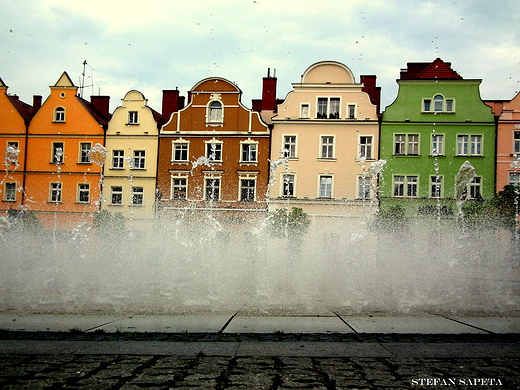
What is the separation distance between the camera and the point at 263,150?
33625 millimetres

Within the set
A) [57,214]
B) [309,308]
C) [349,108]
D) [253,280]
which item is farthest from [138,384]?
[57,214]

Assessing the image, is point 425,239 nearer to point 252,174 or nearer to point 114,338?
point 252,174

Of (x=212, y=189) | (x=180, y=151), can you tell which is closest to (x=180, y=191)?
(x=212, y=189)

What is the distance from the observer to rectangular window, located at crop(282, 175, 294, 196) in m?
33.0

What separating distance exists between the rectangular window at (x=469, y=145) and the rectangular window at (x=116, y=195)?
22015 millimetres

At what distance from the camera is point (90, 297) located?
8953 millimetres

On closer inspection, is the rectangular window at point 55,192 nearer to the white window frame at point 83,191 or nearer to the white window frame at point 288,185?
the white window frame at point 83,191

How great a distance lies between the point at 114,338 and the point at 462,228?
27.0 m

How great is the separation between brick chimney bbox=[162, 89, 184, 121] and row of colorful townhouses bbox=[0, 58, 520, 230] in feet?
0.24

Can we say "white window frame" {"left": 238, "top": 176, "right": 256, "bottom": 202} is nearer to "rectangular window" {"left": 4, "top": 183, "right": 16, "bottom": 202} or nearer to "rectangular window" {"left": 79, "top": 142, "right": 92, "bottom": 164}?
"rectangular window" {"left": 79, "top": 142, "right": 92, "bottom": 164}

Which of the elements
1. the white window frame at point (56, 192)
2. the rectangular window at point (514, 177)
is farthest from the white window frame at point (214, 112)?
the rectangular window at point (514, 177)

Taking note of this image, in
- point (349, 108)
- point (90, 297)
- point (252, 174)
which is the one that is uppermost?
point (349, 108)

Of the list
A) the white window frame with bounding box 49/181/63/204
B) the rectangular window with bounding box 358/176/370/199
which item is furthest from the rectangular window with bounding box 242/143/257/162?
the white window frame with bounding box 49/181/63/204

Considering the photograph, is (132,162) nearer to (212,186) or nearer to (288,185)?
(212,186)
